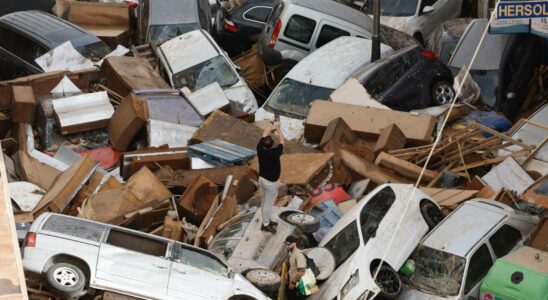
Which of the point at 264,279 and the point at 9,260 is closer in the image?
the point at 9,260

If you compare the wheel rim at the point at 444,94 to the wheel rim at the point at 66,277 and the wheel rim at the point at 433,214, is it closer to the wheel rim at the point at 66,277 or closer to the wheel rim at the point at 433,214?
the wheel rim at the point at 433,214

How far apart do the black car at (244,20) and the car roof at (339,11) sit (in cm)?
149

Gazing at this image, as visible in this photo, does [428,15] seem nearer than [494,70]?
No

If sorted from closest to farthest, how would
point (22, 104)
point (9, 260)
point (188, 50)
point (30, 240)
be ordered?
point (9, 260)
point (30, 240)
point (22, 104)
point (188, 50)

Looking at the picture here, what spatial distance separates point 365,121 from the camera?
57.2ft

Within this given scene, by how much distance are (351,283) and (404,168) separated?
399 centimetres

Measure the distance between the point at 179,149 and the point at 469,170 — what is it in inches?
171

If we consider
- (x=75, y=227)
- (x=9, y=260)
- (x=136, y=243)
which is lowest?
(x=136, y=243)

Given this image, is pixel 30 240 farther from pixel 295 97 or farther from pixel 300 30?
pixel 300 30

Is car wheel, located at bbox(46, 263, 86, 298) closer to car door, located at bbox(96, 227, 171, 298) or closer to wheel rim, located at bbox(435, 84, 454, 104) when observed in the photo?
car door, located at bbox(96, 227, 171, 298)

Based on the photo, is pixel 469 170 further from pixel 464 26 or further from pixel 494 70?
pixel 464 26

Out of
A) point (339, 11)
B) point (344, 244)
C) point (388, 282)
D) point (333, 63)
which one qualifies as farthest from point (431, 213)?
point (339, 11)

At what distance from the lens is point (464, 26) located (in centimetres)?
2170

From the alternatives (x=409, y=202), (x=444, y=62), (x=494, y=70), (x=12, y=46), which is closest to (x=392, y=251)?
(x=409, y=202)
